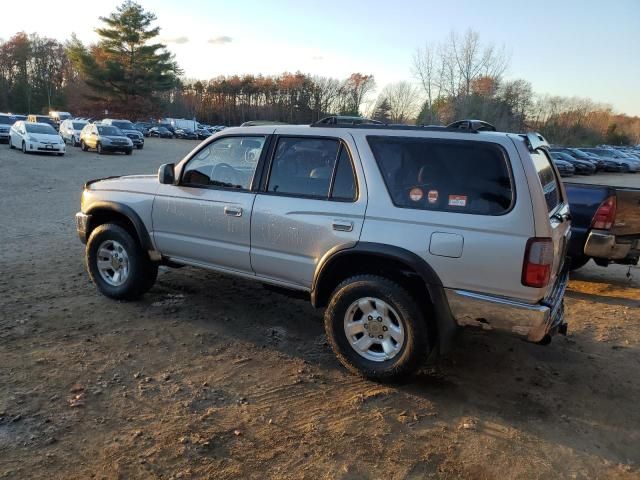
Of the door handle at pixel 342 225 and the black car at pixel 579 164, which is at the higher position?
the black car at pixel 579 164

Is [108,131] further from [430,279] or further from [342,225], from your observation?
[430,279]

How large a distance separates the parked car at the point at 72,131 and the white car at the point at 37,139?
555 centimetres

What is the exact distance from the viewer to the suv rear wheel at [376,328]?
12.2 feet

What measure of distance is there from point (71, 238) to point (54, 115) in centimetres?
5708

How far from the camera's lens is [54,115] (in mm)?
57594

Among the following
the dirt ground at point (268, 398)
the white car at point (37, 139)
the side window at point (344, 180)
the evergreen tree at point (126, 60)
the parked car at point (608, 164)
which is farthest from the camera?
the evergreen tree at point (126, 60)

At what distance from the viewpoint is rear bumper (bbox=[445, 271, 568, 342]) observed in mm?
3422

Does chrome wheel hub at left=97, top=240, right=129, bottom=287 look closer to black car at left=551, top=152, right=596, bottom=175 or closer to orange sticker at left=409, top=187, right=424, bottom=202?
orange sticker at left=409, top=187, right=424, bottom=202

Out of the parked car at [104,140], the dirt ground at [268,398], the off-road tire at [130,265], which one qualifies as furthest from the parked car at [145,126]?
the dirt ground at [268,398]

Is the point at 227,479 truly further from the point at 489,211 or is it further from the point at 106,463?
the point at 489,211

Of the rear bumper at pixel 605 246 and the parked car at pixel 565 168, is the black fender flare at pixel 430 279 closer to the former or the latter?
the rear bumper at pixel 605 246

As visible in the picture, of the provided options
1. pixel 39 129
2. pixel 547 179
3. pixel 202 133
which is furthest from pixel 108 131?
pixel 202 133

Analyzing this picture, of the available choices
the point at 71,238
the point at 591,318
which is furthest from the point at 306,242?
the point at 71,238

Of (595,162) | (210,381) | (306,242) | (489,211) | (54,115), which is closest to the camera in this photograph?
(489,211)
